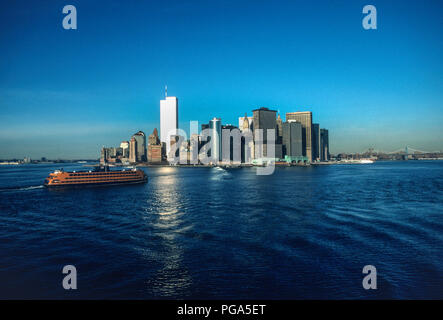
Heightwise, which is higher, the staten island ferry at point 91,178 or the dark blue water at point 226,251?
the staten island ferry at point 91,178

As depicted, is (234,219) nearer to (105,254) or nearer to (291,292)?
(105,254)

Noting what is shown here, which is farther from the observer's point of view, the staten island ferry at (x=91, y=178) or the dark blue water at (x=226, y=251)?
the staten island ferry at (x=91, y=178)

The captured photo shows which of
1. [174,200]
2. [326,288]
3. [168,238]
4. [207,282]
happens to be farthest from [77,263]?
[174,200]

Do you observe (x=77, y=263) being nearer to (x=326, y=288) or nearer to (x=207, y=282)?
(x=207, y=282)

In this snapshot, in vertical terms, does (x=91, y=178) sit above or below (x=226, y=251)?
above

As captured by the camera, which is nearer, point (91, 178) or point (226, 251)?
point (226, 251)

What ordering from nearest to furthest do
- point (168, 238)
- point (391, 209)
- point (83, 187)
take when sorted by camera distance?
point (168, 238) < point (391, 209) < point (83, 187)
